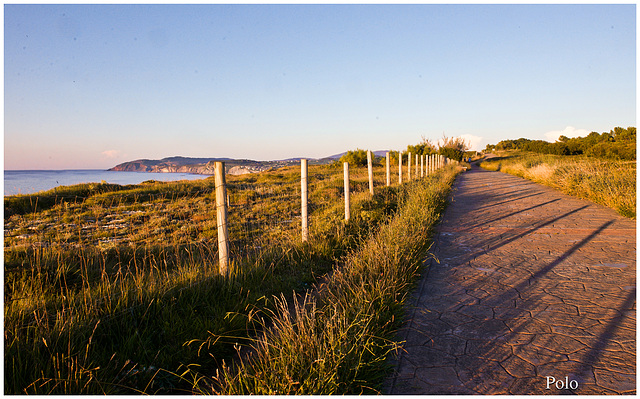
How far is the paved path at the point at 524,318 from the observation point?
8.36 feet

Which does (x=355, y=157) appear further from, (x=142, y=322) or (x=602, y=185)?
(x=142, y=322)

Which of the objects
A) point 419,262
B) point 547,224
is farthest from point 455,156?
point 419,262

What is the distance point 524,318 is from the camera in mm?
3453

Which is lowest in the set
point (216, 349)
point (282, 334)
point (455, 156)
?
point (216, 349)

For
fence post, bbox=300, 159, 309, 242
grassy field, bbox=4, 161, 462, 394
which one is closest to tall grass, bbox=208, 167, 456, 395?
grassy field, bbox=4, 161, 462, 394

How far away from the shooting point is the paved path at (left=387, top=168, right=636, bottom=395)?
8.36 ft

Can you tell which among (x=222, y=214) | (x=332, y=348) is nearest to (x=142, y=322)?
(x=222, y=214)

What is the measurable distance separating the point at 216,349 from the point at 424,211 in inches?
222

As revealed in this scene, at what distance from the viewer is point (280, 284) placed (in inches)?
170

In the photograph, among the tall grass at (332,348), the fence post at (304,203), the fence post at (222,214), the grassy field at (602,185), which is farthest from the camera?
the grassy field at (602,185)

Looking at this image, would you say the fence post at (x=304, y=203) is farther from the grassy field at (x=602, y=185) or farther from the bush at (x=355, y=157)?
the bush at (x=355, y=157)

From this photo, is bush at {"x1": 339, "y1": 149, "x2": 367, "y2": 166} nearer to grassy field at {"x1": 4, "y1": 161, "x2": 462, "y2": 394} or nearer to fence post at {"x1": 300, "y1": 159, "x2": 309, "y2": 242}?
fence post at {"x1": 300, "y1": 159, "x2": 309, "y2": 242}

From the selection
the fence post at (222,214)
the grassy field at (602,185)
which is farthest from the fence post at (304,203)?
the grassy field at (602,185)

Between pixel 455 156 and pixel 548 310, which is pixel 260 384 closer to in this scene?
pixel 548 310
